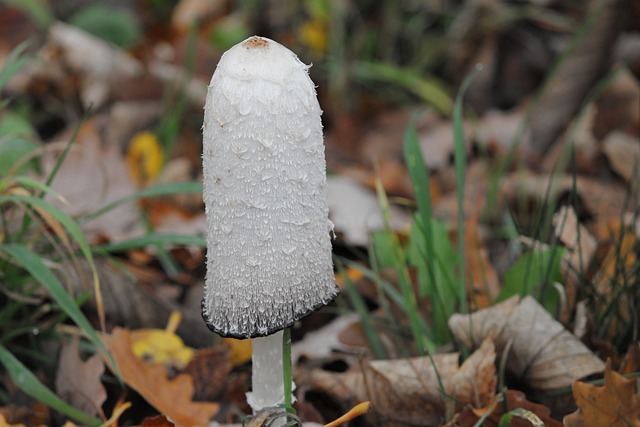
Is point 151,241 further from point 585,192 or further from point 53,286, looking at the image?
point 585,192

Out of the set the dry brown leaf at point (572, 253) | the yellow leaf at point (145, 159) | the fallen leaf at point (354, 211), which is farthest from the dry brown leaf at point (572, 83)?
A: the yellow leaf at point (145, 159)

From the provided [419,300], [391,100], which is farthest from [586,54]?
[419,300]

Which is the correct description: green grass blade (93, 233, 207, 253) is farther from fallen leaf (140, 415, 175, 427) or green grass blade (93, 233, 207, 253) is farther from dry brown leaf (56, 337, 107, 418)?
fallen leaf (140, 415, 175, 427)

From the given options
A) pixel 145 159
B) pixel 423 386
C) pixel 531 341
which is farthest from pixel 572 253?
pixel 145 159

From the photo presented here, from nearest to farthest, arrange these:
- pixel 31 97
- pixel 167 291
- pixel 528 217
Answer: pixel 167 291 < pixel 528 217 < pixel 31 97

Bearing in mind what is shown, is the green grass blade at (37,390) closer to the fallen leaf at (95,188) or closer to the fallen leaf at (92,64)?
the fallen leaf at (95,188)

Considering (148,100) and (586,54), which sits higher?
(586,54)

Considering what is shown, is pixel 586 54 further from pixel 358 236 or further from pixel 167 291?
pixel 167 291
